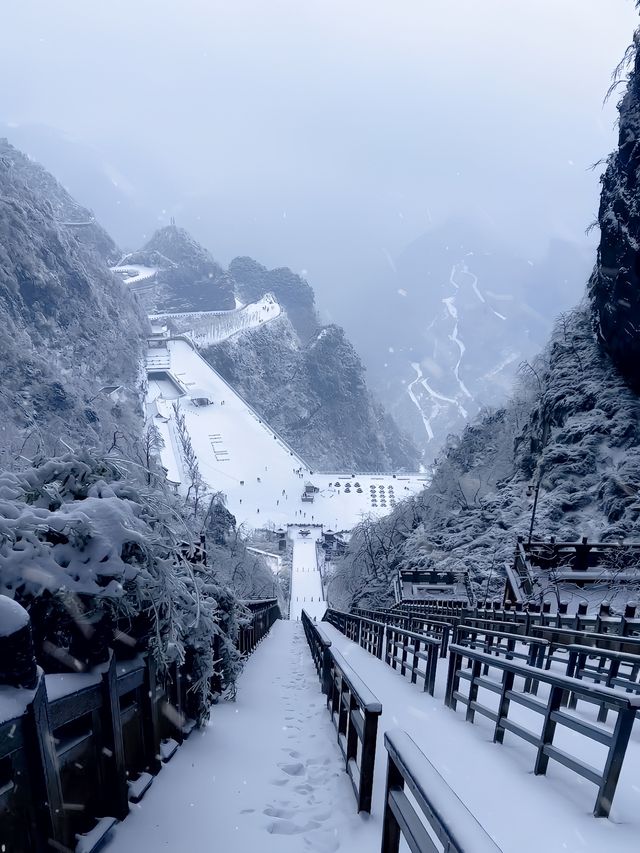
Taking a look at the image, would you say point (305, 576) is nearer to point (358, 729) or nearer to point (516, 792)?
point (358, 729)

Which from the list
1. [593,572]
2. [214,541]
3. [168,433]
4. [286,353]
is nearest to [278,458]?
[168,433]

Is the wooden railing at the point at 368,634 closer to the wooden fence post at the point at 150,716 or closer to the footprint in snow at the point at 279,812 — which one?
the footprint in snow at the point at 279,812

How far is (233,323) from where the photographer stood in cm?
12669

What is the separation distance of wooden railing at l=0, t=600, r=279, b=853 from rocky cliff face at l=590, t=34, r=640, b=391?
76.7 feet

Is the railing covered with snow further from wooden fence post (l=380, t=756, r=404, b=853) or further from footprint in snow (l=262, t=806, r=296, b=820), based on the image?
wooden fence post (l=380, t=756, r=404, b=853)

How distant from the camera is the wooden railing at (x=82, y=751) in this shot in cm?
195

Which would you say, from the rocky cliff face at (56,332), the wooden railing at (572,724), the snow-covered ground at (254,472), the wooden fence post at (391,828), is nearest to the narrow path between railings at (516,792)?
the wooden railing at (572,724)

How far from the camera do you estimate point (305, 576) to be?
47.9 meters

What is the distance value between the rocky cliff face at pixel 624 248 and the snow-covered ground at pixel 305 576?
88.2 ft

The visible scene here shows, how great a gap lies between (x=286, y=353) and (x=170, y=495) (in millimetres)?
125417

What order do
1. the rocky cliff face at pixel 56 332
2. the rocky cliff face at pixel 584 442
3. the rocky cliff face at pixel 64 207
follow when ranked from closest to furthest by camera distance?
the rocky cliff face at pixel 584 442, the rocky cliff face at pixel 56 332, the rocky cliff face at pixel 64 207

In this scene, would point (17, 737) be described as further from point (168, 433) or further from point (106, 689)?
point (168, 433)

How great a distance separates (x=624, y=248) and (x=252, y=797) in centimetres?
2434

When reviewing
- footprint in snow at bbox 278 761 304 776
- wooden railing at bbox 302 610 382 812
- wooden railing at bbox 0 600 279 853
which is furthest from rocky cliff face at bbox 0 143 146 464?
wooden railing at bbox 302 610 382 812
